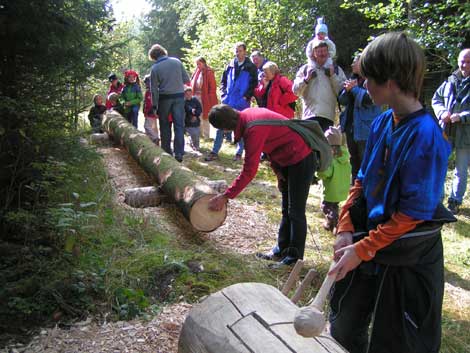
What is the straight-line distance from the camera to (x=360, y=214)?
2051 mm

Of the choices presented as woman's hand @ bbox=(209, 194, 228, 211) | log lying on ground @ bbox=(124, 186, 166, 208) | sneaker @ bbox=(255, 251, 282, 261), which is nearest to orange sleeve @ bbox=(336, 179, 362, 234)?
woman's hand @ bbox=(209, 194, 228, 211)

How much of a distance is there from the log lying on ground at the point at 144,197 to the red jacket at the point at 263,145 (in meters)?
2.05

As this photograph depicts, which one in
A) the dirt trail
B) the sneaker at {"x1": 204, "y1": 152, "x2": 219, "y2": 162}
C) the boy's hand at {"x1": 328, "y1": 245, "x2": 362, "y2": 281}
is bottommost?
the dirt trail

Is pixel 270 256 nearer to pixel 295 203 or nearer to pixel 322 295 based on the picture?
pixel 295 203

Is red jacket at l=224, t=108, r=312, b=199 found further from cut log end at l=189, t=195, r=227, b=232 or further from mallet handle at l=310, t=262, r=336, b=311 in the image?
mallet handle at l=310, t=262, r=336, b=311

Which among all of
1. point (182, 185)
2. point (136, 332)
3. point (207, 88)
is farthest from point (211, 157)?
point (136, 332)

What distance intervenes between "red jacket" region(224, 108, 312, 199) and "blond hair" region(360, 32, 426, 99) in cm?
189

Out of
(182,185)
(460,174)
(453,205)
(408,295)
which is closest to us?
(408,295)

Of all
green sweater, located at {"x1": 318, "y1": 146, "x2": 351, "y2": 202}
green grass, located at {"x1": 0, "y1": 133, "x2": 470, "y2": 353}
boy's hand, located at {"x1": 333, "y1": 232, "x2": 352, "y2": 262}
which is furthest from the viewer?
green sweater, located at {"x1": 318, "y1": 146, "x2": 351, "y2": 202}

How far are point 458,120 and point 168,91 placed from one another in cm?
460

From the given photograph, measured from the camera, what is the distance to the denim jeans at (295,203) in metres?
3.92

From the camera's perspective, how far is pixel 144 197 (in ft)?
18.4

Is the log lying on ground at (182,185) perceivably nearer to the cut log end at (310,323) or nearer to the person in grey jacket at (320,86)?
the person in grey jacket at (320,86)

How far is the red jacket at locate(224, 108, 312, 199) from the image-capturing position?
3584mm
